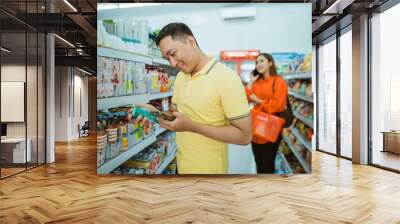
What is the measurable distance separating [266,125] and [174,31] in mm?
2070

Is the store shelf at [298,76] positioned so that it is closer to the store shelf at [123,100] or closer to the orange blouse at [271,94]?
the orange blouse at [271,94]

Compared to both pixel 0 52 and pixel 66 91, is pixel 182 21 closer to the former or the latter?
pixel 0 52

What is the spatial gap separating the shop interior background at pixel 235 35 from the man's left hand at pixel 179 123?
0.37m

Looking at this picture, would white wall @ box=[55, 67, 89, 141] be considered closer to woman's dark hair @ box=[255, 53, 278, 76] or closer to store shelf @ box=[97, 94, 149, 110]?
store shelf @ box=[97, 94, 149, 110]

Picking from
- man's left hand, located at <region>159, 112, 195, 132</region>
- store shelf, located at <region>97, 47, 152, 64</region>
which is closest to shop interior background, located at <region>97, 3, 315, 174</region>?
store shelf, located at <region>97, 47, 152, 64</region>

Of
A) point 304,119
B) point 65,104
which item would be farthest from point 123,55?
point 65,104

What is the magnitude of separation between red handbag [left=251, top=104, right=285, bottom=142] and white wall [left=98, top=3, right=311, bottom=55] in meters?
1.04

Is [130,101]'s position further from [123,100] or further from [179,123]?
[179,123]

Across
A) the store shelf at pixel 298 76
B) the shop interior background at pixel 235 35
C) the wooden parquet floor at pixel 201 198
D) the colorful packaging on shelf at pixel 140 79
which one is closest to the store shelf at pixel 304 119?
the shop interior background at pixel 235 35

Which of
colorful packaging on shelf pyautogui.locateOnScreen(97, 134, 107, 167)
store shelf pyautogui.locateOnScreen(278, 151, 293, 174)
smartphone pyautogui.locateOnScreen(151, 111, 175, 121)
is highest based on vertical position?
smartphone pyautogui.locateOnScreen(151, 111, 175, 121)

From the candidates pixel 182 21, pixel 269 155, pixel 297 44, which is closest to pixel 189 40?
pixel 182 21

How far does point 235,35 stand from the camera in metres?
6.11

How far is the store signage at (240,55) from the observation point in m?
6.09

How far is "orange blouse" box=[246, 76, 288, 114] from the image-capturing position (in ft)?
20.0
